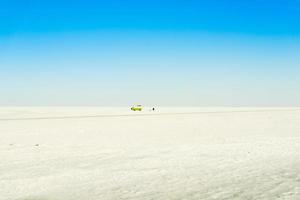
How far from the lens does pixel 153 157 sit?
1304 centimetres

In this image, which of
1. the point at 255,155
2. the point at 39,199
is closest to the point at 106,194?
the point at 39,199

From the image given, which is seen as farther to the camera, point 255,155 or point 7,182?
point 255,155

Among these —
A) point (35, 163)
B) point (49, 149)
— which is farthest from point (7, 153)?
point (35, 163)

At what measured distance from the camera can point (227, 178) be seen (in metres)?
9.10

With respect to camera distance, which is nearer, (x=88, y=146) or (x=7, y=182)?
(x=7, y=182)

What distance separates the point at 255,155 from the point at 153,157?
12.6 ft

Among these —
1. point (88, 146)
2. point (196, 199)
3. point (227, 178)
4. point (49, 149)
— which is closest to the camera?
point (196, 199)

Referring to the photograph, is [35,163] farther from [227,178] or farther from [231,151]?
[231,151]

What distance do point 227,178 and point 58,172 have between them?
5.07 meters

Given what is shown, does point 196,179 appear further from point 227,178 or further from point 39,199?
point 39,199

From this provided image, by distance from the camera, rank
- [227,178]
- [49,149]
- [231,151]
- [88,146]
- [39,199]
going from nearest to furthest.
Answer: [39,199]
[227,178]
[231,151]
[49,149]
[88,146]

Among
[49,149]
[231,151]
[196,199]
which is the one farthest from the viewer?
[49,149]

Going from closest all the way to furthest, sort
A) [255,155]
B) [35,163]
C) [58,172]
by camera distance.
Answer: [58,172]
[35,163]
[255,155]

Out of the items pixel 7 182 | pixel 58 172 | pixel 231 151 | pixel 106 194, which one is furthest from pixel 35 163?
pixel 231 151
